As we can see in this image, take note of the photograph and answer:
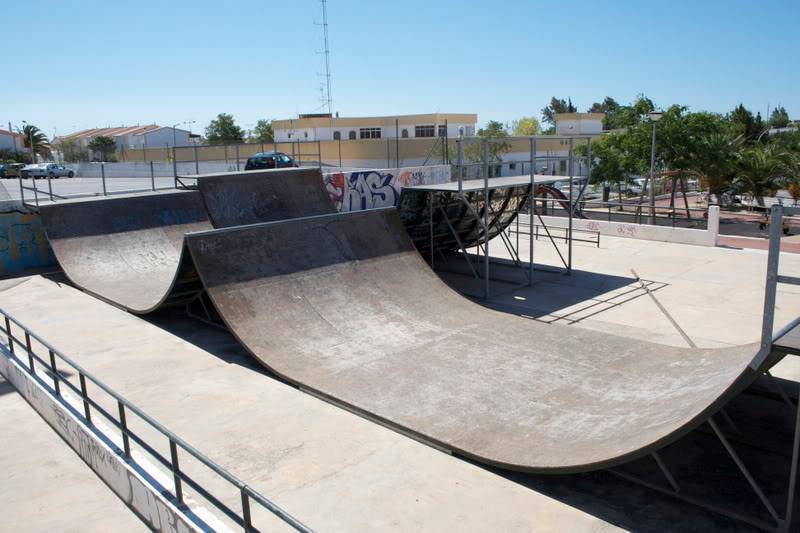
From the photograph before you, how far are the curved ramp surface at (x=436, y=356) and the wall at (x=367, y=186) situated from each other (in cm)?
454

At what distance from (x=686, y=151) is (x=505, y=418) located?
89.3 ft

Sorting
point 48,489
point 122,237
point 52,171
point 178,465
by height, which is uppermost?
point 52,171

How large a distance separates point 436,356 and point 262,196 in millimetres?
6875

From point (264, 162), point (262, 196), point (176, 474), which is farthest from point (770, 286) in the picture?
point (264, 162)

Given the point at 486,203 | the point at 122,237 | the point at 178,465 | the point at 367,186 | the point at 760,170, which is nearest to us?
the point at 178,465

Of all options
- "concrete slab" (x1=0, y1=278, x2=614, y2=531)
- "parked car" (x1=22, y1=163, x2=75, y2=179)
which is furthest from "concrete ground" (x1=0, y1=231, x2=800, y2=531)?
"parked car" (x1=22, y1=163, x2=75, y2=179)

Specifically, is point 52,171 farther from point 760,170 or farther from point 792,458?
point 792,458

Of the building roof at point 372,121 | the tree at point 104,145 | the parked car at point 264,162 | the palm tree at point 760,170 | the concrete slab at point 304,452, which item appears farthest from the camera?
the tree at point 104,145

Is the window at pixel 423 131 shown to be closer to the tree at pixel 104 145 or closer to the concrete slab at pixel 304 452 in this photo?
the tree at pixel 104 145

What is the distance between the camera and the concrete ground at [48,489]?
A: 5.84m

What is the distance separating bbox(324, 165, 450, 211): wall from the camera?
17394 millimetres

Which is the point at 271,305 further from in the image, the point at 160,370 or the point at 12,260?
the point at 12,260

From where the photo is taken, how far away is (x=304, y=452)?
6883 mm

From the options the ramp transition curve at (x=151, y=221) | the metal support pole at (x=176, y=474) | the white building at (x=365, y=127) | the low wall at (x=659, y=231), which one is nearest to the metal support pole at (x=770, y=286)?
the metal support pole at (x=176, y=474)
